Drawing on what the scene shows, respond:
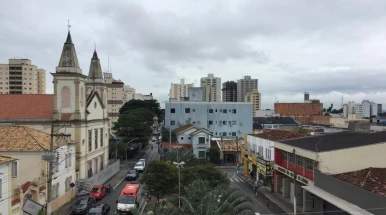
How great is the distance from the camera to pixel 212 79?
130250mm

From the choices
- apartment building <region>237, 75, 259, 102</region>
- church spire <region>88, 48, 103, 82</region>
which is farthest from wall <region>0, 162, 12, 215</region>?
apartment building <region>237, 75, 259, 102</region>

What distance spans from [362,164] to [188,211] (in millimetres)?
14295

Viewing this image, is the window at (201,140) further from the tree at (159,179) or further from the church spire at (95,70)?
the tree at (159,179)

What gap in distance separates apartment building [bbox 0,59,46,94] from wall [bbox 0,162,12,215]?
3317 inches

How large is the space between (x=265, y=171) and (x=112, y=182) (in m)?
17.4

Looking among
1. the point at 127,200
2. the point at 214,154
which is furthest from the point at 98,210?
the point at 214,154

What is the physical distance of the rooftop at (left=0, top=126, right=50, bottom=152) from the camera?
25641 mm

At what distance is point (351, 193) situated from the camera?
18.4 metres

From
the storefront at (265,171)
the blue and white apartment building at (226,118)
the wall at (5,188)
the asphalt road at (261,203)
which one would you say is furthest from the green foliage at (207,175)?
the blue and white apartment building at (226,118)

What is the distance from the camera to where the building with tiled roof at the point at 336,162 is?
19906 millimetres

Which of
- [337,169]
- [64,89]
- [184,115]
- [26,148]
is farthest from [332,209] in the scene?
[184,115]

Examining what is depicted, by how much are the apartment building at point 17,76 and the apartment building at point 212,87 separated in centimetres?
5053

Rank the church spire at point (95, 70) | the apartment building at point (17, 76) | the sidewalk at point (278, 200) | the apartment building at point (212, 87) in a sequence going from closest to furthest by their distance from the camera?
1. the sidewalk at point (278, 200)
2. the church spire at point (95, 70)
3. the apartment building at point (17, 76)
4. the apartment building at point (212, 87)

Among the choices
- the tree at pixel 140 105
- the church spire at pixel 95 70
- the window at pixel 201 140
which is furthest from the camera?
the tree at pixel 140 105
